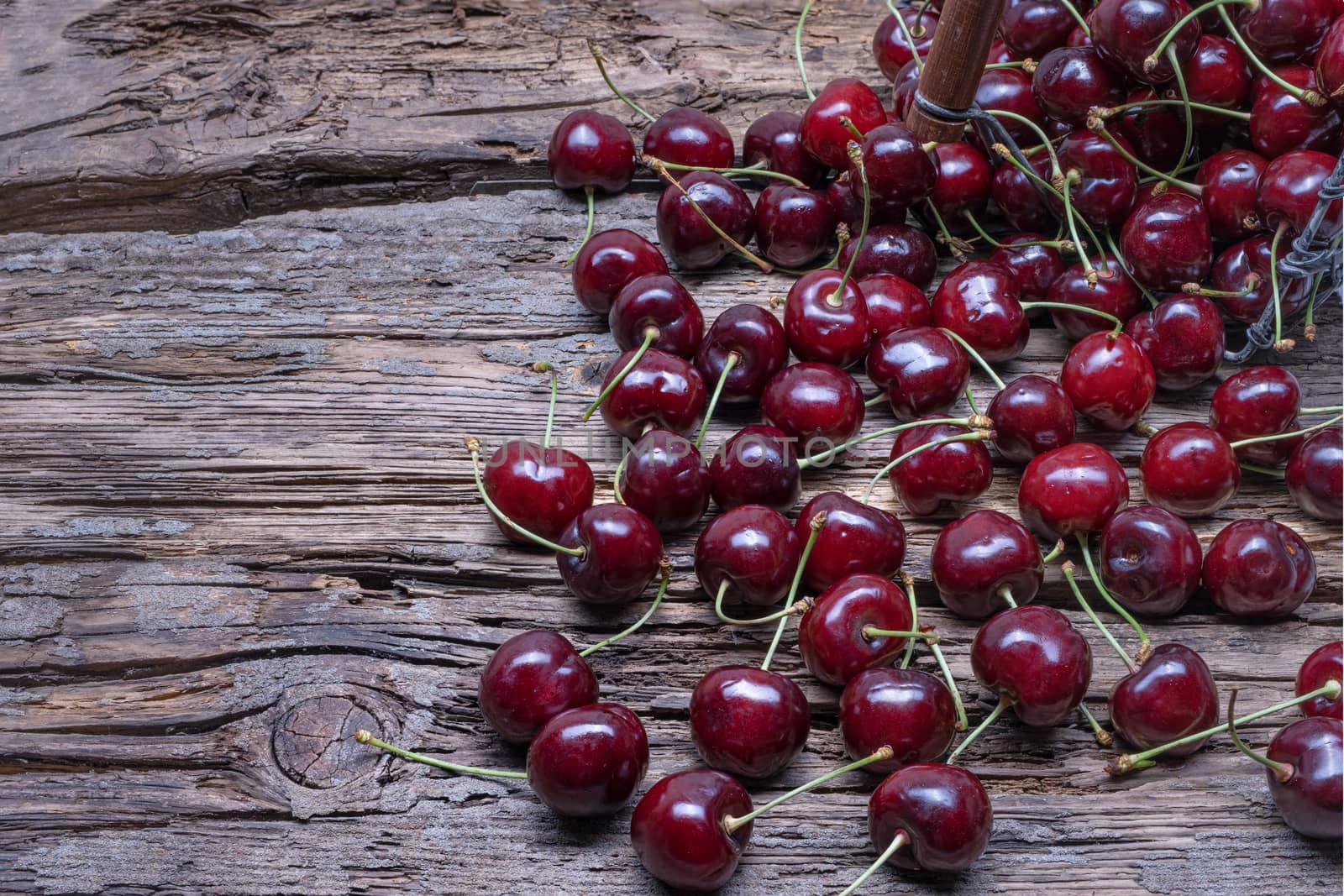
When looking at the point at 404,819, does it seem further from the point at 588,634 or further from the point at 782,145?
the point at 782,145

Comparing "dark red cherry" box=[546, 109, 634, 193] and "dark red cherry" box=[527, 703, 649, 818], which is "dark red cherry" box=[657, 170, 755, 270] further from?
"dark red cherry" box=[527, 703, 649, 818]

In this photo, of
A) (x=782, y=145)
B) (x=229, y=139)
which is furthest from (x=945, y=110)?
(x=229, y=139)

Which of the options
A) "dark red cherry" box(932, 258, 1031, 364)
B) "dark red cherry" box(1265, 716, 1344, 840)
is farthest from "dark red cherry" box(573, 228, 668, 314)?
"dark red cherry" box(1265, 716, 1344, 840)


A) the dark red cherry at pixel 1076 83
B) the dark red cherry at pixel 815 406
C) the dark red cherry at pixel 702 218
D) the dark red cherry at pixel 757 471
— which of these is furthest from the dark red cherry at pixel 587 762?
the dark red cherry at pixel 1076 83

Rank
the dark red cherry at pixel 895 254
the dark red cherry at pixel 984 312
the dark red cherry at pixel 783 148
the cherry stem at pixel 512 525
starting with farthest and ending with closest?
the dark red cherry at pixel 783 148, the dark red cherry at pixel 895 254, the dark red cherry at pixel 984 312, the cherry stem at pixel 512 525

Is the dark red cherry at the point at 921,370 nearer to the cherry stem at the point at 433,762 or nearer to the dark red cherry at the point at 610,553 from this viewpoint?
the dark red cherry at the point at 610,553

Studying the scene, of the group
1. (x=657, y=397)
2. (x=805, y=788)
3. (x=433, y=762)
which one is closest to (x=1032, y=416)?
(x=657, y=397)

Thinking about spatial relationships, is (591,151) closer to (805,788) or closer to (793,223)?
(793,223)
